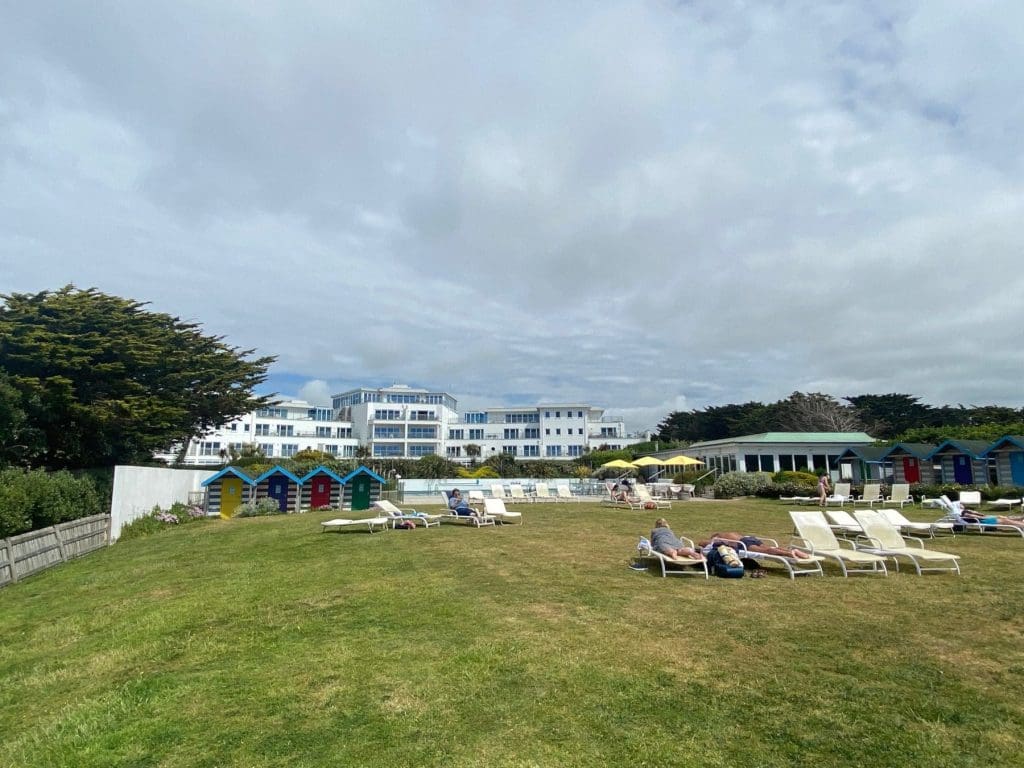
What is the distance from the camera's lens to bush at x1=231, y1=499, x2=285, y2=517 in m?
22.1

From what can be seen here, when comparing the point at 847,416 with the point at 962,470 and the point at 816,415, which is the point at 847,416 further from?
the point at 962,470

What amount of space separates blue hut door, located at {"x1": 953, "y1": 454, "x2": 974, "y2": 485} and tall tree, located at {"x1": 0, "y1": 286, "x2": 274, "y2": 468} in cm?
3360

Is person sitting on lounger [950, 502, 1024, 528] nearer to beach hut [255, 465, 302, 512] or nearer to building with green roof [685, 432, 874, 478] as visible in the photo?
beach hut [255, 465, 302, 512]

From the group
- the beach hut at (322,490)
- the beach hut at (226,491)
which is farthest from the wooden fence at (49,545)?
the beach hut at (322,490)

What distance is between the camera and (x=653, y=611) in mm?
6891

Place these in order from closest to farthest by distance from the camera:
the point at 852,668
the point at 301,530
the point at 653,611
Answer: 1. the point at 852,668
2. the point at 653,611
3. the point at 301,530

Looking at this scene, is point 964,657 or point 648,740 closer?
point 648,740

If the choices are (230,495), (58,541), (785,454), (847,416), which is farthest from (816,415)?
(58,541)

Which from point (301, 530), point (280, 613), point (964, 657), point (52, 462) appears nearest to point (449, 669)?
point (280, 613)

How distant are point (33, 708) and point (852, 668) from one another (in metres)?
6.79

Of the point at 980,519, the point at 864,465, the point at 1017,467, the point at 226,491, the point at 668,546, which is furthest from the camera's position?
the point at 864,465

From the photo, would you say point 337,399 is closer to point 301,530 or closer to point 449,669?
point 301,530

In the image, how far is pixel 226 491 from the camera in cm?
2253

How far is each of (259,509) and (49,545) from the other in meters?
9.62
